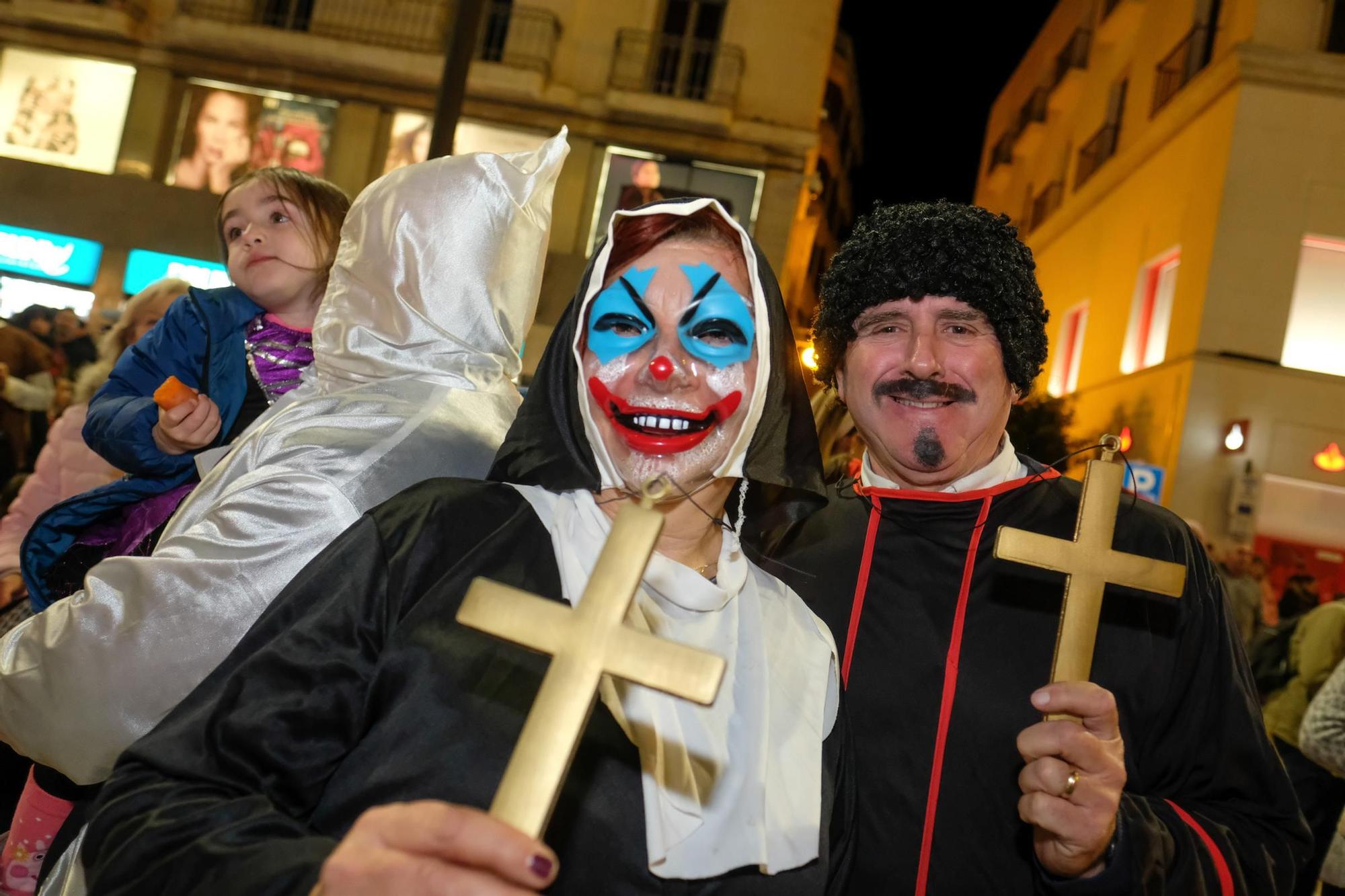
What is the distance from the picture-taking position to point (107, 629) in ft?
5.67

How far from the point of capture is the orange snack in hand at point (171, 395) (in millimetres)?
2203

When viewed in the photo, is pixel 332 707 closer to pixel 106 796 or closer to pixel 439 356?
pixel 106 796

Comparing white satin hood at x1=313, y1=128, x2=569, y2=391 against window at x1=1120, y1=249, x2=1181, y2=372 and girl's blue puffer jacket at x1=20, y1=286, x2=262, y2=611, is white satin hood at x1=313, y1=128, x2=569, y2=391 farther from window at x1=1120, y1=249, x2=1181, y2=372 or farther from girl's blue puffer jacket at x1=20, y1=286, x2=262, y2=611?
window at x1=1120, y1=249, x2=1181, y2=372

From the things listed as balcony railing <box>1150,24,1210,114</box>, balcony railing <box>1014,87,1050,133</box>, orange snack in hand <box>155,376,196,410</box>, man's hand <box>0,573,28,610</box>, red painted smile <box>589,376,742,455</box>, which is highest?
balcony railing <box>1014,87,1050,133</box>

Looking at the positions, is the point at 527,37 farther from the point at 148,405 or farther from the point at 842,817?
the point at 842,817

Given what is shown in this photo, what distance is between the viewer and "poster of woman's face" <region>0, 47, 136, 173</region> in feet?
50.3

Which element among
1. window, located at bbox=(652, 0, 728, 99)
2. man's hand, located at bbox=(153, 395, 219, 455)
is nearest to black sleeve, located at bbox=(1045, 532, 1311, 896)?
man's hand, located at bbox=(153, 395, 219, 455)

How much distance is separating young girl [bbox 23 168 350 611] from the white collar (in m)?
1.59

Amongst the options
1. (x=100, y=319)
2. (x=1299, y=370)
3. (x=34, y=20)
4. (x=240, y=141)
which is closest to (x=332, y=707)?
(x=100, y=319)

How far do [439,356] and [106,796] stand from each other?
120 cm

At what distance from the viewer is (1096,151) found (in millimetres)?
17766

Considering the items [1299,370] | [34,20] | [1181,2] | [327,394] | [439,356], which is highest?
[1181,2]

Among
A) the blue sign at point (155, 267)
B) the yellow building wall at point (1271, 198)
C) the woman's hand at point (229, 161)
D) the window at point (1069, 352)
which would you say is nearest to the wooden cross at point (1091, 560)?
the yellow building wall at point (1271, 198)

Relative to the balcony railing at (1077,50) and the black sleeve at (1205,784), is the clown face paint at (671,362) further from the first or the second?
the balcony railing at (1077,50)
